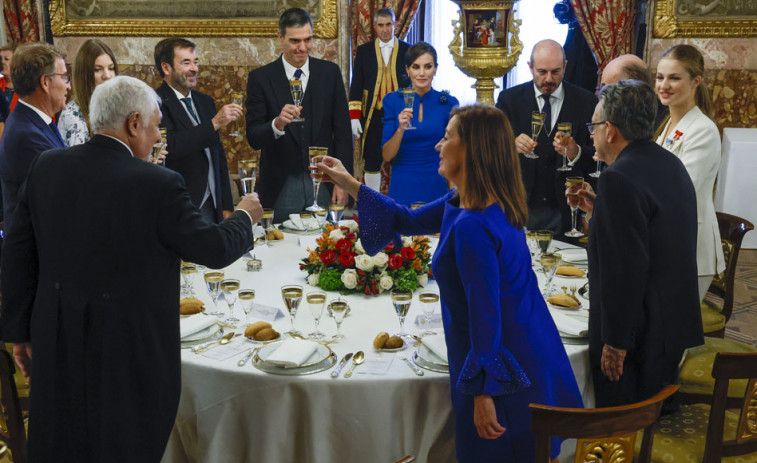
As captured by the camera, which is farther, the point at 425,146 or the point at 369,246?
the point at 425,146

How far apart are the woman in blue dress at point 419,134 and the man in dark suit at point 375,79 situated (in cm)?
152

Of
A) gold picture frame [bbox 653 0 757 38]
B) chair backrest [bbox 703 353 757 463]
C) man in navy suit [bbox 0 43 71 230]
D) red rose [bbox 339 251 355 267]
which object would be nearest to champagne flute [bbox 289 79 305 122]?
man in navy suit [bbox 0 43 71 230]

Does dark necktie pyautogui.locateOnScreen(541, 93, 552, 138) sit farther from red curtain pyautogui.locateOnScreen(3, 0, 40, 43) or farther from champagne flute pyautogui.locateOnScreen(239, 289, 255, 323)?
red curtain pyautogui.locateOnScreen(3, 0, 40, 43)

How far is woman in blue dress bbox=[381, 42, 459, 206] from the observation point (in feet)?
13.5

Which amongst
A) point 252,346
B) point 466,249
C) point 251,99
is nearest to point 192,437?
point 252,346

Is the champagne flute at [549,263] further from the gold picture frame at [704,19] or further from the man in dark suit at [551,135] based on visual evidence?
the gold picture frame at [704,19]

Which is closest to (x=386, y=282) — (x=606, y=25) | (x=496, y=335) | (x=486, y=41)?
(x=496, y=335)

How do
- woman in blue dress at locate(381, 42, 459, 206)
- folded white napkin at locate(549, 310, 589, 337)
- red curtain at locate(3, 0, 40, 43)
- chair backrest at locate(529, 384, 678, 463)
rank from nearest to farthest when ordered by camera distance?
1. chair backrest at locate(529, 384, 678, 463)
2. folded white napkin at locate(549, 310, 589, 337)
3. woman in blue dress at locate(381, 42, 459, 206)
4. red curtain at locate(3, 0, 40, 43)

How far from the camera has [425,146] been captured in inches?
164

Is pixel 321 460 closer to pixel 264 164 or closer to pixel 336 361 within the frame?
pixel 336 361

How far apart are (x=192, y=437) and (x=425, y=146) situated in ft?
8.00

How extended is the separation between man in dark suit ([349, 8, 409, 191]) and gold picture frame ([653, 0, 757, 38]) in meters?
2.31

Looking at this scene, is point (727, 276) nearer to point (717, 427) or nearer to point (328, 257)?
point (717, 427)

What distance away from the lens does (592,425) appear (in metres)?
1.59
